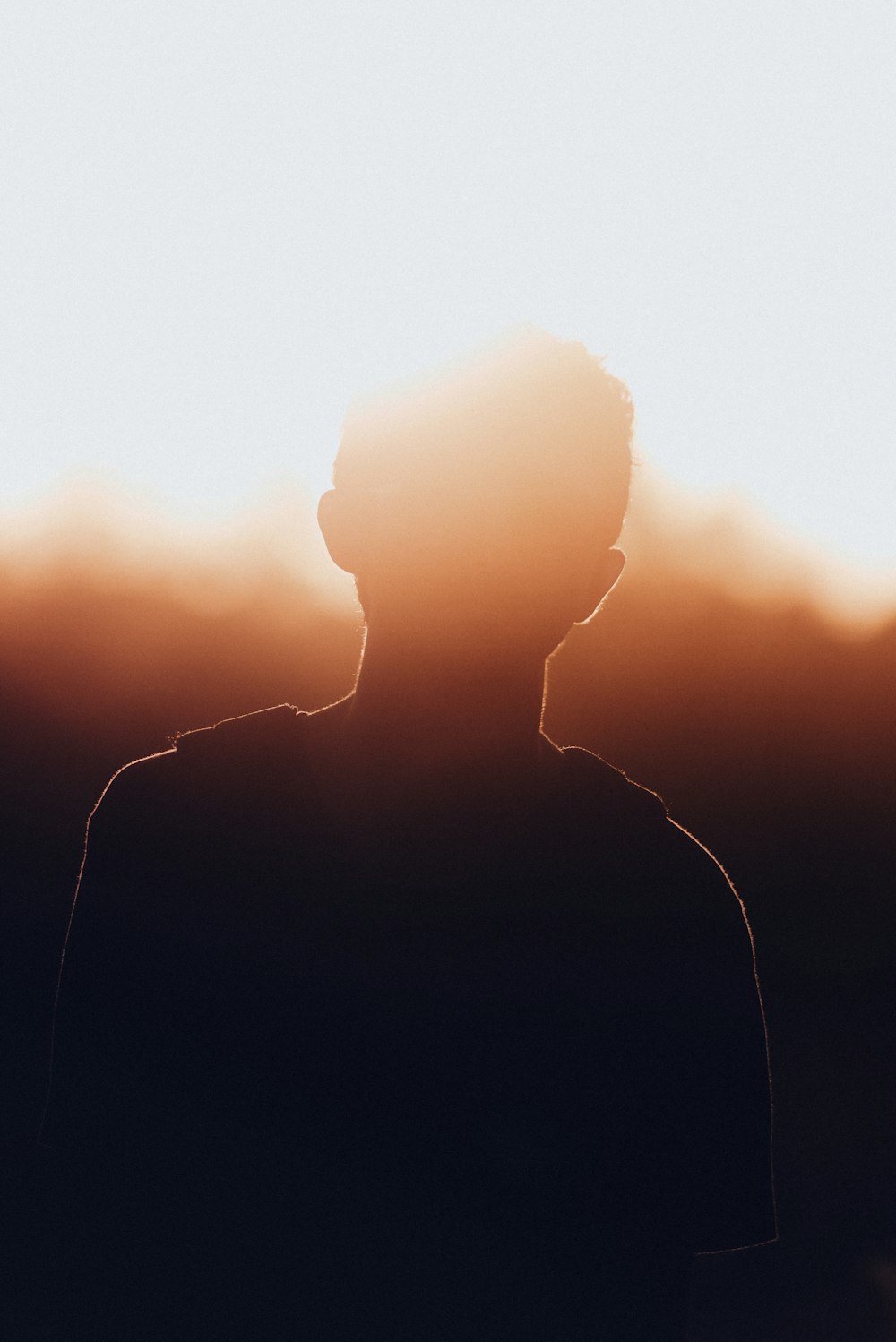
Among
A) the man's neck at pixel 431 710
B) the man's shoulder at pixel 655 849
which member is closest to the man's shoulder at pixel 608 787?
the man's shoulder at pixel 655 849

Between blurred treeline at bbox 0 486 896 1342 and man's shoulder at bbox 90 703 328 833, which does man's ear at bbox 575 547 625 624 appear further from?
blurred treeline at bbox 0 486 896 1342

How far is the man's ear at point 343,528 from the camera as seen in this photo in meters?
1.56

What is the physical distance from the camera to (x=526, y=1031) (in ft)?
4.72

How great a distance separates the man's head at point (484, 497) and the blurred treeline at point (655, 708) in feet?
51.3

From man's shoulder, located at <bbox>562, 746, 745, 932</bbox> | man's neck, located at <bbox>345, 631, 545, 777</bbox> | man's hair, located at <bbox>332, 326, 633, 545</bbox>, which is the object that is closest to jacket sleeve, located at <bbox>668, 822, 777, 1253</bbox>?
man's shoulder, located at <bbox>562, 746, 745, 932</bbox>

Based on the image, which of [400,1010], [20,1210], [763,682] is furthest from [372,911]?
[763,682]

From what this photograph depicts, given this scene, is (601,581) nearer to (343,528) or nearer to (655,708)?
(343,528)

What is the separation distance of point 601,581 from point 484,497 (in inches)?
8.7

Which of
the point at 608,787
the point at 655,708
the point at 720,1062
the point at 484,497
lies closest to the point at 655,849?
the point at 608,787

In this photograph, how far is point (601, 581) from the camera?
1620mm

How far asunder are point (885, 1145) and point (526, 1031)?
1338cm

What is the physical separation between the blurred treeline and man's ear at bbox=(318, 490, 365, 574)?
613 inches

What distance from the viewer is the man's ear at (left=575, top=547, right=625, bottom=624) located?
161cm

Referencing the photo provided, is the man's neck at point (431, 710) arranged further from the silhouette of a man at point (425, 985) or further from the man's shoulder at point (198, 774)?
the man's shoulder at point (198, 774)
